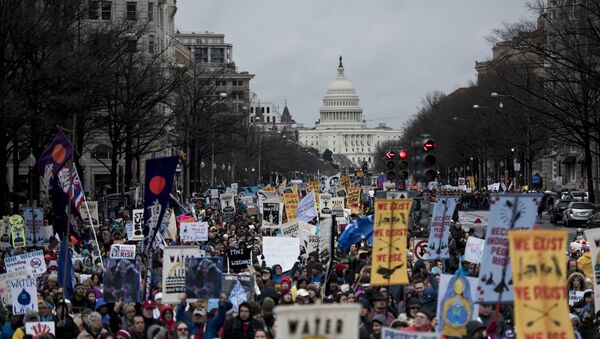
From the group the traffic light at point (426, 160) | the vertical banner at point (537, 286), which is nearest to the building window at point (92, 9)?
the traffic light at point (426, 160)

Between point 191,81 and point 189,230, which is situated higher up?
point 191,81

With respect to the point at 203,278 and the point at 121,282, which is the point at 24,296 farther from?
the point at 203,278

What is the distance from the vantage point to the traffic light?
28.2 metres

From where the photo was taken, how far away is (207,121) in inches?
3169

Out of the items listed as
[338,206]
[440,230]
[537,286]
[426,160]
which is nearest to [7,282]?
[440,230]

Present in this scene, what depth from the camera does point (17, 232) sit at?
1242 inches

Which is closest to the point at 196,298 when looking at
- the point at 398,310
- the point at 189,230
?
the point at 398,310

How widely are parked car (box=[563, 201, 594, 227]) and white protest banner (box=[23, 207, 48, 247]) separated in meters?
30.4

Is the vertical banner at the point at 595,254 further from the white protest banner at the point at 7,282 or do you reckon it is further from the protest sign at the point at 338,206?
the protest sign at the point at 338,206

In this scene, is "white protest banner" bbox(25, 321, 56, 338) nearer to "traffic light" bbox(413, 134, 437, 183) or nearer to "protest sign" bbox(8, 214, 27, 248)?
"traffic light" bbox(413, 134, 437, 183)

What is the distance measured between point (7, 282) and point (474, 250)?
705cm

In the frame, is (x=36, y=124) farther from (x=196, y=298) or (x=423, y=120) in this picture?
(x=423, y=120)

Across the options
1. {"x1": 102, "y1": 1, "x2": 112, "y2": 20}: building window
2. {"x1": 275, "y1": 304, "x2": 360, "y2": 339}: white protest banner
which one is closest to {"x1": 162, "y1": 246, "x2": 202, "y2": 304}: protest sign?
{"x1": 275, "y1": 304, "x2": 360, "y2": 339}: white protest banner

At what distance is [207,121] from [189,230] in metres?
49.8
